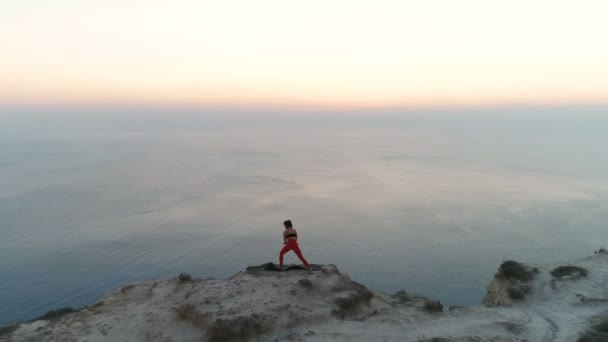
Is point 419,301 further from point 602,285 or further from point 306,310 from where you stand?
point 602,285

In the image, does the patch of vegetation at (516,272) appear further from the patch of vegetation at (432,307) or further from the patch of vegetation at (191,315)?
the patch of vegetation at (191,315)

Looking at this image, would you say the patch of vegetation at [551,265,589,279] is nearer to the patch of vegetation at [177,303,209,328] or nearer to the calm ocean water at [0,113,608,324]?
the calm ocean water at [0,113,608,324]

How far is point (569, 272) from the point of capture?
966 inches

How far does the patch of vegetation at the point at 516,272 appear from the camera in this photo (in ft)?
78.8

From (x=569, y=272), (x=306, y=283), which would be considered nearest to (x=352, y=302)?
(x=306, y=283)

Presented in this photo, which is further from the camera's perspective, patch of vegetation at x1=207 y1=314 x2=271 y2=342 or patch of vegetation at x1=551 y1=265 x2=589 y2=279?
patch of vegetation at x1=551 y1=265 x2=589 y2=279

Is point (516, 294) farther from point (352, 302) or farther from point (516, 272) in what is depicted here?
point (352, 302)

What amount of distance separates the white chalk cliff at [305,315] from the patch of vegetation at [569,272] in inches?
56.1

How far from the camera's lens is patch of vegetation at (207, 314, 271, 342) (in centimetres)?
1541

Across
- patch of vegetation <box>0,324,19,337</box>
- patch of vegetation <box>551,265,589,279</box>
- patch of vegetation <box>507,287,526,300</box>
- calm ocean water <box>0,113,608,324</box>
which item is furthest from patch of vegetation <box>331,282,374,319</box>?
calm ocean water <box>0,113,608,324</box>

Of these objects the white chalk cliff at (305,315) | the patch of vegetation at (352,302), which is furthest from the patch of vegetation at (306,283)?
the patch of vegetation at (352,302)

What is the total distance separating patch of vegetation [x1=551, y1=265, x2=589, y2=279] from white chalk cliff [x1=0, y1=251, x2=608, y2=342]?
142cm

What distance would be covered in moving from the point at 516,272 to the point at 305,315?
53.3 feet

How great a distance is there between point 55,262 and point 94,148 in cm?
15741
